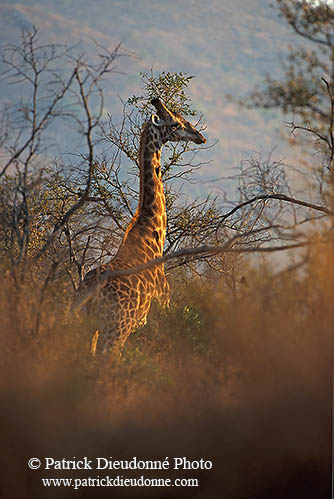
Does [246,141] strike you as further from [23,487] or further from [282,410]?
[23,487]

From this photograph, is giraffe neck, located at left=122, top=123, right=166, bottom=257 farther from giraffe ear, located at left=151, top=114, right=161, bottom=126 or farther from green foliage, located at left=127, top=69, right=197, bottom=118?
green foliage, located at left=127, top=69, right=197, bottom=118

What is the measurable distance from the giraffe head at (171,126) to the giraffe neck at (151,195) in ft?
0.29

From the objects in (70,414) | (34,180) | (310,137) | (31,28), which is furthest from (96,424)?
(310,137)

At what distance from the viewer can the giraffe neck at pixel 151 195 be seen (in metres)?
4.65

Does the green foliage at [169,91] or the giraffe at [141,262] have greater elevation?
the green foliage at [169,91]

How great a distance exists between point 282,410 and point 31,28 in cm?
265

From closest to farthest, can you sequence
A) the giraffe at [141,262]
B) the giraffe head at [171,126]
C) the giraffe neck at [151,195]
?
the giraffe at [141,262] < the giraffe neck at [151,195] < the giraffe head at [171,126]

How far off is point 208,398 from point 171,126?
2.63 metres

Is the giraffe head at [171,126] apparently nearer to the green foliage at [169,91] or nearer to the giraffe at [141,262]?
the giraffe at [141,262]

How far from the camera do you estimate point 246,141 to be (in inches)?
180

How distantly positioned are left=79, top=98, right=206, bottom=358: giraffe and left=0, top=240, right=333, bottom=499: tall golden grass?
1.44ft

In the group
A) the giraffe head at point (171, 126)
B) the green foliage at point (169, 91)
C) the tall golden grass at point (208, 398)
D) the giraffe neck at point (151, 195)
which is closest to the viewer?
the tall golden grass at point (208, 398)

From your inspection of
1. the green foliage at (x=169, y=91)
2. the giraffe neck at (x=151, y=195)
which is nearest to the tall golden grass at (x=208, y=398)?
the giraffe neck at (x=151, y=195)

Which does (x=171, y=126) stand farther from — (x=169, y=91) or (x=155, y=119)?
(x=169, y=91)
